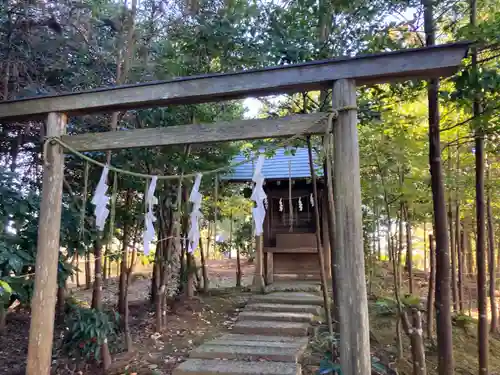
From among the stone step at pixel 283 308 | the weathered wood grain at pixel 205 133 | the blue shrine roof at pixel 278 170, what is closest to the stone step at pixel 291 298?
the stone step at pixel 283 308

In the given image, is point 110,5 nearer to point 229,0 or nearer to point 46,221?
point 229,0

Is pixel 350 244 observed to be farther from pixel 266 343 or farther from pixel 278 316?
pixel 278 316

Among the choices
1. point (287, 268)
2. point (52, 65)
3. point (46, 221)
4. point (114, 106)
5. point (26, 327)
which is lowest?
point (26, 327)

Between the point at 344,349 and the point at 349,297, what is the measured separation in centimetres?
40

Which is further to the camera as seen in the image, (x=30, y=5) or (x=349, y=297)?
(x=30, y=5)

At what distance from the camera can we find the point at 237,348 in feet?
19.0

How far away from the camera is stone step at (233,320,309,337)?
6.60 metres

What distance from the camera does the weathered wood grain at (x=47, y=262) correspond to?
141 inches

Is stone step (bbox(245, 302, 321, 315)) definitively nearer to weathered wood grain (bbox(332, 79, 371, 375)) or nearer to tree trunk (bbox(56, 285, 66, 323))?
Answer: tree trunk (bbox(56, 285, 66, 323))

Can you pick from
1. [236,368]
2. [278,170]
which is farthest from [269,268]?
[236,368]

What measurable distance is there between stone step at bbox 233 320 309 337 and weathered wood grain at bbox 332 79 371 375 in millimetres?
3828

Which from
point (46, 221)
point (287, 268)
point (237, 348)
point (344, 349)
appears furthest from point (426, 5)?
point (287, 268)

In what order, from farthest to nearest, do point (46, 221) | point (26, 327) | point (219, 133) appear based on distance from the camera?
point (26, 327)
point (46, 221)
point (219, 133)

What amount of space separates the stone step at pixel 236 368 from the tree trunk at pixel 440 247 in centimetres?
183
